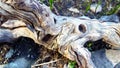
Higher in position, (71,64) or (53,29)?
(53,29)

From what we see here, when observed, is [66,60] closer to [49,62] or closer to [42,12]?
[49,62]

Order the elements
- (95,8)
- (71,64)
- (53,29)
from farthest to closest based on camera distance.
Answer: (95,8)
(71,64)
(53,29)

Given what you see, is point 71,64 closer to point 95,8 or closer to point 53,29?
point 53,29

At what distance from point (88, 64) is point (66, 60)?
33 centimetres

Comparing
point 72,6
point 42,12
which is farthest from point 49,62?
point 72,6

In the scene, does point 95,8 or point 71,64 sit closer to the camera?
point 71,64

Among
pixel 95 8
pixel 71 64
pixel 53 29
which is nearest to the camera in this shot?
pixel 53 29

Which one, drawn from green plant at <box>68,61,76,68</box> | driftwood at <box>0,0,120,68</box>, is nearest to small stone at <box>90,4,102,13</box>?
driftwood at <box>0,0,120,68</box>

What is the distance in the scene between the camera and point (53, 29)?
2.56m

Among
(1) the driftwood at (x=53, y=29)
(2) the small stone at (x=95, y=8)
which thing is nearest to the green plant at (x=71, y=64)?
(1) the driftwood at (x=53, y=29)

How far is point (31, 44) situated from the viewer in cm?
291

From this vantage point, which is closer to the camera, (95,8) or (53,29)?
(53,29)

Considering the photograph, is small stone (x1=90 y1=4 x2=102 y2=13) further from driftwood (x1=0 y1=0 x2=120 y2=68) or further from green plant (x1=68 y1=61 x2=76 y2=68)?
green plant (x1=68 y1=61 x2=76 y2=68)

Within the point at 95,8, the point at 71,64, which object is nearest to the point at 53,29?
the point at 71,64
